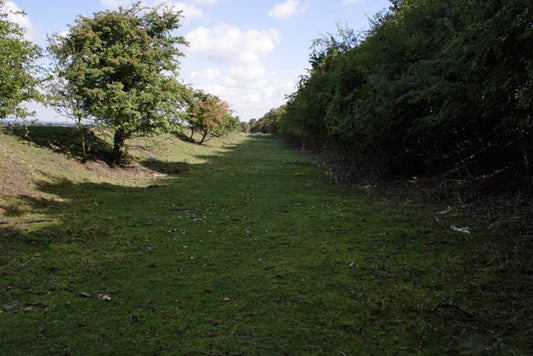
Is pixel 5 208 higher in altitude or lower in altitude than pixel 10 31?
lower

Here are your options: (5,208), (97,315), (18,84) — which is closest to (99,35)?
(18,84)

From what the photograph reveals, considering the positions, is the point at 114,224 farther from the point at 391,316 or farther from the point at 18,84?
the point at 391,316

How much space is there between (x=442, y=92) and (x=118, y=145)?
1641cm

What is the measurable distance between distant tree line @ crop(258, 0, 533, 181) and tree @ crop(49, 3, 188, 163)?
8.75m

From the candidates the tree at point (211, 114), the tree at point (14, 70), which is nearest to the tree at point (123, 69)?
the tree at point (14, 70)

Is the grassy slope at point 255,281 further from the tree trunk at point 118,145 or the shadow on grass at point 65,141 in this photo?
the tree trunk at point 118,145

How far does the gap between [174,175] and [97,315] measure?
16.1 metres

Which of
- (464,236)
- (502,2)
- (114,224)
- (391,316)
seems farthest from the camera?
(114,224)

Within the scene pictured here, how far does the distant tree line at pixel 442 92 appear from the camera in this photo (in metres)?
5.51

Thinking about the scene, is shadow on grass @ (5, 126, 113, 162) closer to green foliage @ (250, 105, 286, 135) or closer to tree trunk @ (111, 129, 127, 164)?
tree trunk @ (111, 129, 127, 164)

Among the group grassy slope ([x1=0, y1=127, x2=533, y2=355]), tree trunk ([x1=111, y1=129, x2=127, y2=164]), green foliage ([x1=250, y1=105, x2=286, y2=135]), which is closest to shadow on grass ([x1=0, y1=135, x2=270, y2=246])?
grassy slope ([x1=0, y1=127, x2=533, y2=355])

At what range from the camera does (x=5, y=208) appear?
9383 mm

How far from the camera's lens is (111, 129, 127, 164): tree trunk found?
19.0 metres

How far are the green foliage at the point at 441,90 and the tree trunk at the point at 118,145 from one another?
11.0 metres
